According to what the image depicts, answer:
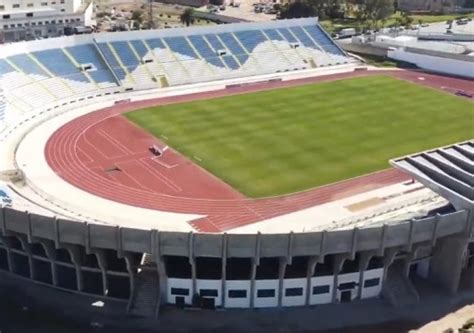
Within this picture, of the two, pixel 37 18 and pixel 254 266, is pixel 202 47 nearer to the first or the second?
pixel 37 18

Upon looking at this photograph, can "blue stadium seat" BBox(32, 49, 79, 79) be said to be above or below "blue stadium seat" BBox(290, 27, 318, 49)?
below

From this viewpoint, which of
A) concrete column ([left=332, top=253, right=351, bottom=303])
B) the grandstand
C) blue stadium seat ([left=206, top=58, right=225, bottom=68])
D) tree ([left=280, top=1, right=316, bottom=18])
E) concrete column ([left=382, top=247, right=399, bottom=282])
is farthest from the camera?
tree ([left=280, top=1, right=316, bottom=18])

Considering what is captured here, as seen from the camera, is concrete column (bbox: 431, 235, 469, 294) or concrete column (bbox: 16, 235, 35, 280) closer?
concrete column (bbox: 16, 235, 35, 280)

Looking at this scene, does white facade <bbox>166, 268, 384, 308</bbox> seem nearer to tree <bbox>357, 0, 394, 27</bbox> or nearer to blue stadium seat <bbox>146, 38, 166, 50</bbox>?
blue stadium seat <bbox>146, 38, 166, 50</bbox>

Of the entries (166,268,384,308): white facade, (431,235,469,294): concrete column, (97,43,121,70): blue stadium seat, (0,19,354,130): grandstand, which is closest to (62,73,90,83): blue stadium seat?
(0,19,354,130): grandstand

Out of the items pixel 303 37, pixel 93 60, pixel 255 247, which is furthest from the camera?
pixel 303 37

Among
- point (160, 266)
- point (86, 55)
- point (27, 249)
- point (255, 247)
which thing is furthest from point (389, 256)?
point (86, 55)
